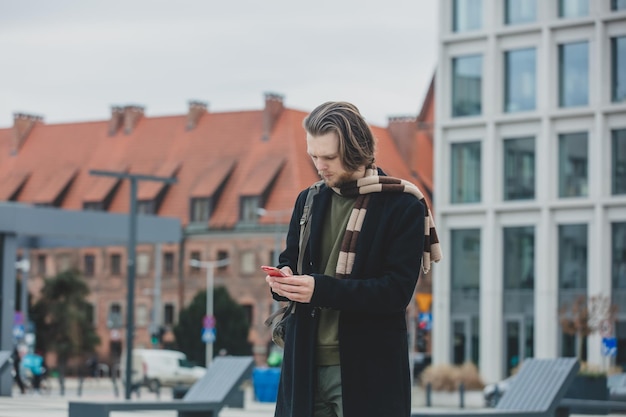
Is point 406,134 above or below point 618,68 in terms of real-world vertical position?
above

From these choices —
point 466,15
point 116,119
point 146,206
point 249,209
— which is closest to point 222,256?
point 249,209

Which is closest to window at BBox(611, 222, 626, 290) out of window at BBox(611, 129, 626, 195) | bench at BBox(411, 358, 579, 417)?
window at BBox(611, 129, 626, 195)

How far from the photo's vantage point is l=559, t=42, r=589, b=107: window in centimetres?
5300

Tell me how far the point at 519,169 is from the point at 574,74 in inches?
147

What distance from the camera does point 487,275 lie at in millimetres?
53938

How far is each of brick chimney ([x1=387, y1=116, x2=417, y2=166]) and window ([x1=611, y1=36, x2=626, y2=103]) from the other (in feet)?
146

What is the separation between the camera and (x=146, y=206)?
321ft

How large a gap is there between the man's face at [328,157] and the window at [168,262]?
90.2 meters

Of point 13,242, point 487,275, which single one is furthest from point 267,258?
point 13,242

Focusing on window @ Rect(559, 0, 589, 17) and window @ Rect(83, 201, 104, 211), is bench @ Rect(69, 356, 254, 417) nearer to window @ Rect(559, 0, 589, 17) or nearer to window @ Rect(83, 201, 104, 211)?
window @ Rect(559, 0, 589, 17)

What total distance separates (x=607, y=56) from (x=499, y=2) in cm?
489

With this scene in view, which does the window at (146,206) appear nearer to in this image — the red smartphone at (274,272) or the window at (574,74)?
the window at (574,74)

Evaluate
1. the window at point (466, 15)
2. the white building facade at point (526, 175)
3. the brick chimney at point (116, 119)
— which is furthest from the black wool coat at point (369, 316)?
the brick chimney at point (116, 119)

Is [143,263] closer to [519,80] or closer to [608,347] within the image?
[519,80]
